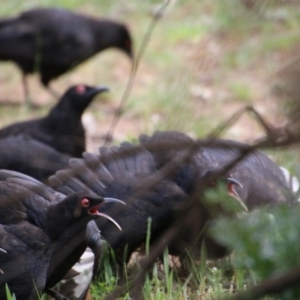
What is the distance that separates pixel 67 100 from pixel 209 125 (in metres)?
1.22

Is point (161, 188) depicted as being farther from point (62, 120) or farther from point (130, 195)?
point (62, 120)

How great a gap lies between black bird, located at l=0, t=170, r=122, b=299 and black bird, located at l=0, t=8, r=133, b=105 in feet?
15.2

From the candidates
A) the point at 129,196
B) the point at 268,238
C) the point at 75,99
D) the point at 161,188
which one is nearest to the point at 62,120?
the point at 75,99

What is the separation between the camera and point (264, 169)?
16.1ft

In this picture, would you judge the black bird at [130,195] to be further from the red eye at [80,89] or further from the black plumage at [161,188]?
the red eye at [80,89]

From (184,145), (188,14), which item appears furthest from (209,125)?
(184,145)

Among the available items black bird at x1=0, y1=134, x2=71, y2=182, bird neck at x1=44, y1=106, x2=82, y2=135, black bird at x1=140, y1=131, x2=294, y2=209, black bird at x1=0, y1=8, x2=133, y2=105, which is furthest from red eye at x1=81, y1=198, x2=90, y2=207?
black bird at x1=0, y1=8, x2=133, y2=105

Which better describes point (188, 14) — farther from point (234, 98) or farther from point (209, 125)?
point (209, 125)

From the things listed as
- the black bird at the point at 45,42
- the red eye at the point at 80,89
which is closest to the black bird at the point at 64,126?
the red eye at the point at 80,89

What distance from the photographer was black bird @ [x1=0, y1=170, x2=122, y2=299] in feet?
12.0

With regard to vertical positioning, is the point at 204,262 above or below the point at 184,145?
below

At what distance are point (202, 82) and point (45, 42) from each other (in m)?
1.91

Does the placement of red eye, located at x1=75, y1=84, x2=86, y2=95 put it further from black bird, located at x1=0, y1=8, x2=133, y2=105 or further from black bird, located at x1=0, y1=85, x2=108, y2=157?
black bird, located at x1=0, y1=8, x2=133, y2=105

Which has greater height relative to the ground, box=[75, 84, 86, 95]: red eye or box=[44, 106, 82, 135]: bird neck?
box=[75, 84, 86, 95]: red eye
